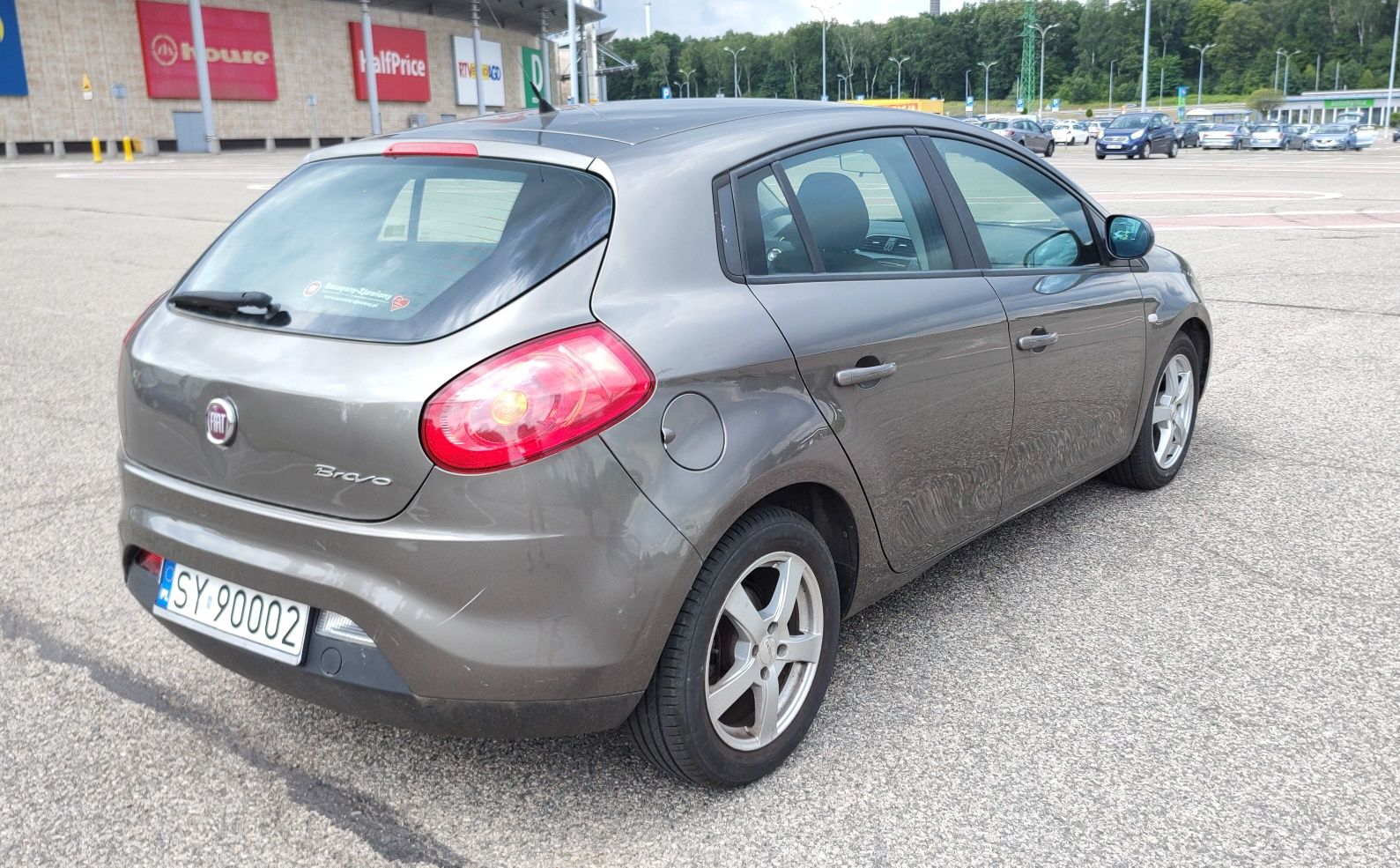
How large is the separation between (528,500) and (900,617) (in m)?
1.75

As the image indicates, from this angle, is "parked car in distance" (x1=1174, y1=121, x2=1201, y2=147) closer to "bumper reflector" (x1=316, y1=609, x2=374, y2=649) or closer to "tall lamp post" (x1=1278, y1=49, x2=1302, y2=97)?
"bumper reflector" (x1=316, y1=609, x2=374, y2=649)

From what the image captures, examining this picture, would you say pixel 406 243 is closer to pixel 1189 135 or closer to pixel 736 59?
pixel 1189 135

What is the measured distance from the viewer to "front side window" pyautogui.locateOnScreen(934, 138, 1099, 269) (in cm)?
358

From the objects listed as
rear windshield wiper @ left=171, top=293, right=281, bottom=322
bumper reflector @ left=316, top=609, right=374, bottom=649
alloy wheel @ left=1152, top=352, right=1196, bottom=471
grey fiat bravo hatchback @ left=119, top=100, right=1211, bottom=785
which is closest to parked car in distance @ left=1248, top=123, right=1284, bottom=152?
alloy wheel @ left=1152, top=352, right=1196, bottom=471

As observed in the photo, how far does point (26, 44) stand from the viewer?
156ft

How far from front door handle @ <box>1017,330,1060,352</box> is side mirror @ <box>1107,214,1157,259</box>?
695 millimetres

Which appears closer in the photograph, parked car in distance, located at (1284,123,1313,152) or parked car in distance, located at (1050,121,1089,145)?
parked car in distance, located at (1284,123,1313,152)

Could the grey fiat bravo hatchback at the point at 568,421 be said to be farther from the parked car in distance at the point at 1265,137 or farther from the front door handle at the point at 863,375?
the parked car in distance at the point at 1265,137

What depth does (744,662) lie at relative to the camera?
8.71ft

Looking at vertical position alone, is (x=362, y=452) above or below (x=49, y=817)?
above

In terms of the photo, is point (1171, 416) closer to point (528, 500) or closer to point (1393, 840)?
point (1393, 840)

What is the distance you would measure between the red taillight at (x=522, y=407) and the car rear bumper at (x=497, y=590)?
0.04 m

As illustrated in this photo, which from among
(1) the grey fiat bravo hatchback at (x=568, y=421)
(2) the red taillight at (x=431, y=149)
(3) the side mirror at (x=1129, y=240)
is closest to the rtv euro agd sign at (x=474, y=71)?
(3) the side mirror at (x=1129, y=240)

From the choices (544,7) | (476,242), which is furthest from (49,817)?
(544,7)
